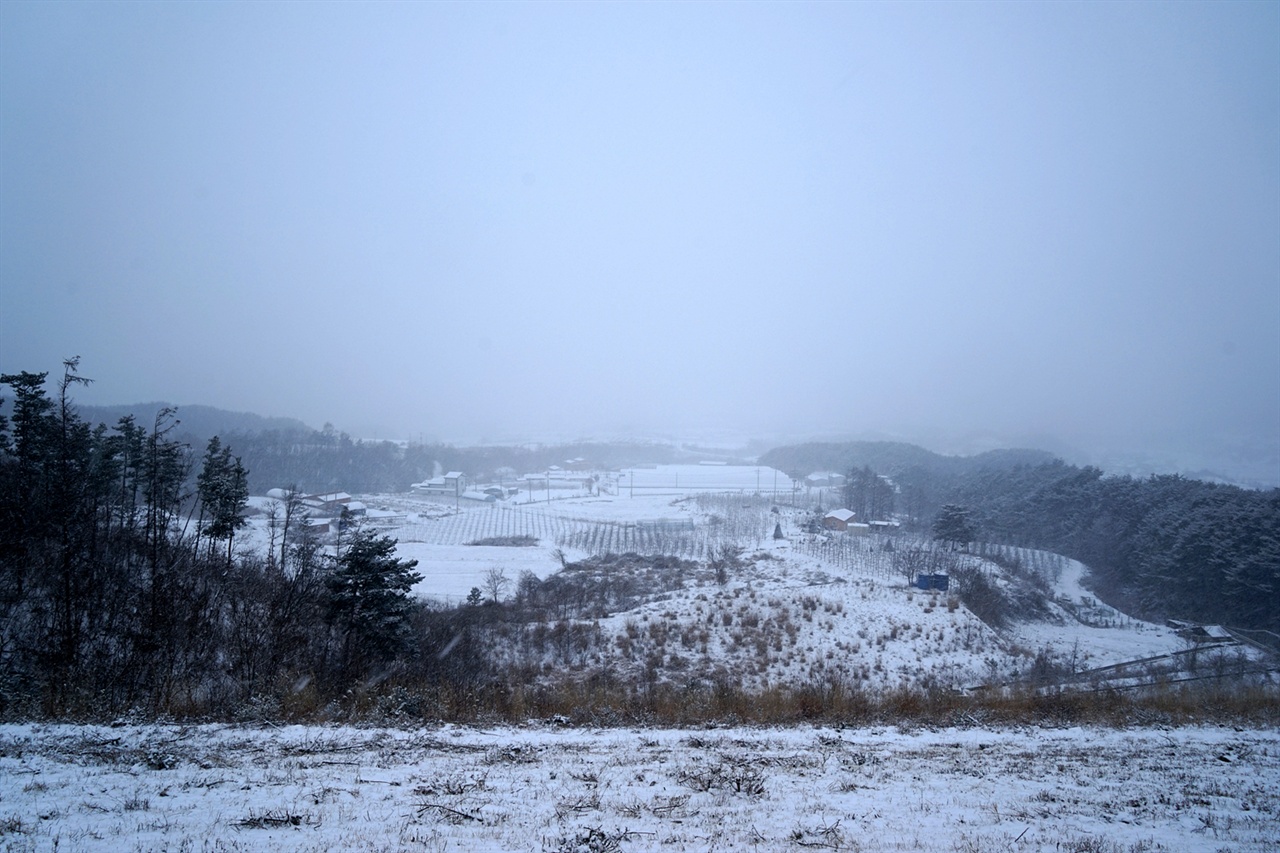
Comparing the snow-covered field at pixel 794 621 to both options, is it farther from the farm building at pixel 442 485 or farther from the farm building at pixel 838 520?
the farm building at pixel 442 485

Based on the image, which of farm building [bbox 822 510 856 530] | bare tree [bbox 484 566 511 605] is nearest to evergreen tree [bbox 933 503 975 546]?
farm building [bbox 822 510 856 530]

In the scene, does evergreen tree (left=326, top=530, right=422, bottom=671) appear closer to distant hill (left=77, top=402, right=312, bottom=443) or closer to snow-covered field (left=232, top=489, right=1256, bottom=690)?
snow-covered field (left=232, top=489, right=1256, bottom=690)

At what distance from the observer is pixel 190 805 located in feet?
13.4

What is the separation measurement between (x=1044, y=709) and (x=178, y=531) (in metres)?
23.3

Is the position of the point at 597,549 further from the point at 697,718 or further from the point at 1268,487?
the point at 1268,487

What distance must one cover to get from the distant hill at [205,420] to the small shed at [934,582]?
38211 millimetres

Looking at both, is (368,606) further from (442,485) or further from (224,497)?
(442,485)

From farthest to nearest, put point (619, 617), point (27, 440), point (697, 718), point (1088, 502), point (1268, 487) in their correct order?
1. point (1088, 502)
2. point (1268, 487)
3. point (619, 617)
4. point (27, 440)
5. point (697, 718)

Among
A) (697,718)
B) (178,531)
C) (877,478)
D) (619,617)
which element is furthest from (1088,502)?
(178,531)

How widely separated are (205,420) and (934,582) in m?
52.4

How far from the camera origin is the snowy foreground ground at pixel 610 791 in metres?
3.79

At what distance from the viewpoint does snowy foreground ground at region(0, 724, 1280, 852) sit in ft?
12.4

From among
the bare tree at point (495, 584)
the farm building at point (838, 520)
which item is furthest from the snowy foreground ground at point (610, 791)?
the farm building at point (838, 520)

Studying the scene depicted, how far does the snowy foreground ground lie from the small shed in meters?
19.4
